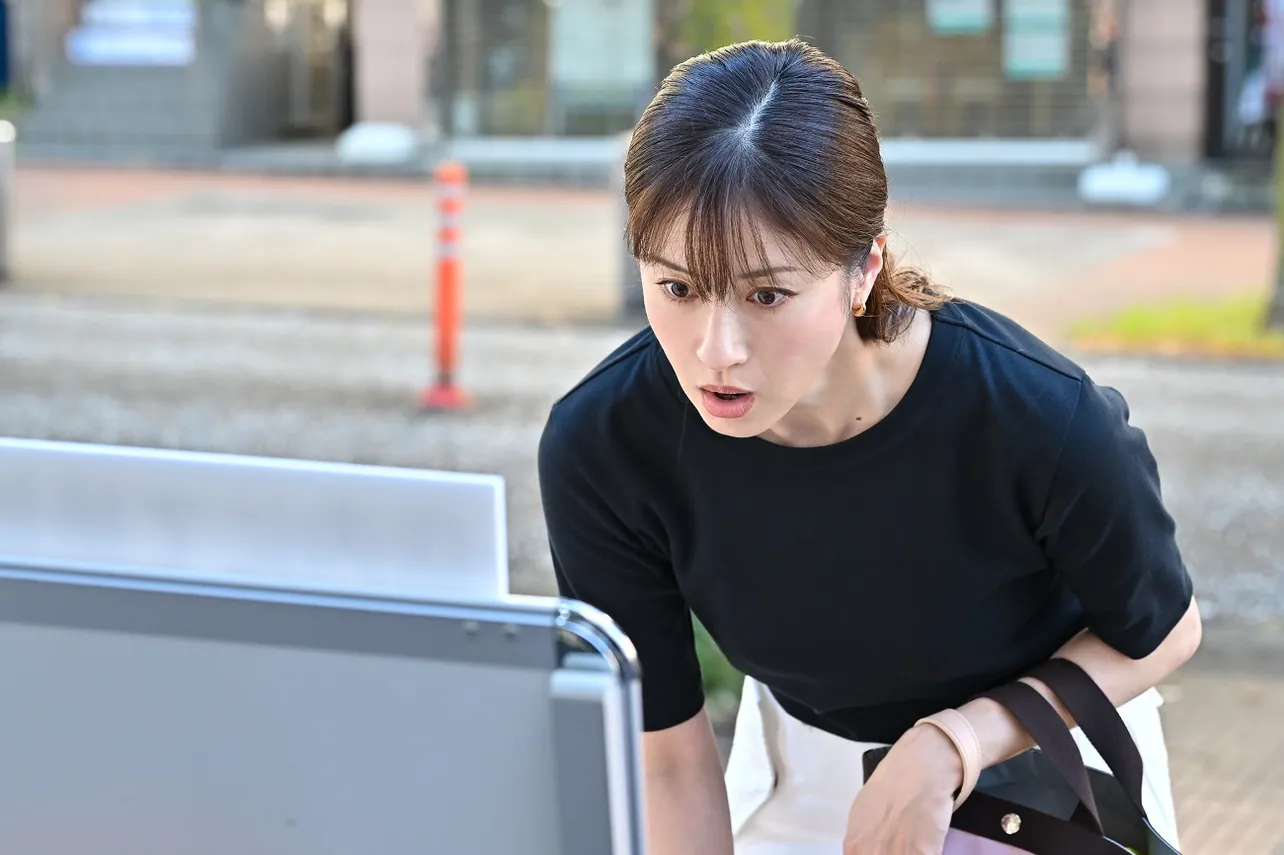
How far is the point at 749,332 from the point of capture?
1481mm

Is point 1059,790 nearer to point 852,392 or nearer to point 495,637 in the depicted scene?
point 852,392

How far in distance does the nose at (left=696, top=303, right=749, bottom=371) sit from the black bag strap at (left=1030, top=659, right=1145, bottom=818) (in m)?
0.53

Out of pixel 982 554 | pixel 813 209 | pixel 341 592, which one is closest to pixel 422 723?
pixel 341 592

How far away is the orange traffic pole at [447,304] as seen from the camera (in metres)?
8.19

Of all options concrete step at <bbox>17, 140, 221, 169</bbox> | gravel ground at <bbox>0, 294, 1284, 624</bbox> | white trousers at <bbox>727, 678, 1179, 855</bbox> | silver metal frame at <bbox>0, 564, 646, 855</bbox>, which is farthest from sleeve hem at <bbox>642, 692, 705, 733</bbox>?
concrete step at <bbox>17, 140, 221, 169</bbox>

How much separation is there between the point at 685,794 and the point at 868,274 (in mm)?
609

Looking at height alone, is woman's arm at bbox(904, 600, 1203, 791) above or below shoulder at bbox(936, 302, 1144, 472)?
below

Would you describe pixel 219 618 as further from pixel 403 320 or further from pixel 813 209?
pixel 403 320

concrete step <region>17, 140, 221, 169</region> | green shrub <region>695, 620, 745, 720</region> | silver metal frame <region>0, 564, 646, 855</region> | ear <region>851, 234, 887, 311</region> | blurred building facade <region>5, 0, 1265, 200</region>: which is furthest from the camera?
concrete step <region>17, 140, 221, 169</region>

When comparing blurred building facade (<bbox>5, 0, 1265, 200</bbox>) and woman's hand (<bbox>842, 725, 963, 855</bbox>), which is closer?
woman's hand (<bbox>842, 725, 963, 855</bbox>)

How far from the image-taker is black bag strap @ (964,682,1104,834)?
1.67 m

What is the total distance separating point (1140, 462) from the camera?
1.69 metres

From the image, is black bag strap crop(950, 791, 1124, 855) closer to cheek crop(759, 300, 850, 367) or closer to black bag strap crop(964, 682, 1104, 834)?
black bag strap crop(964, 682, 1104, 834)

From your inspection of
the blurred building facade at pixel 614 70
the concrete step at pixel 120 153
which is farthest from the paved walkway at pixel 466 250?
the blurred building facade at pixel 614 70
